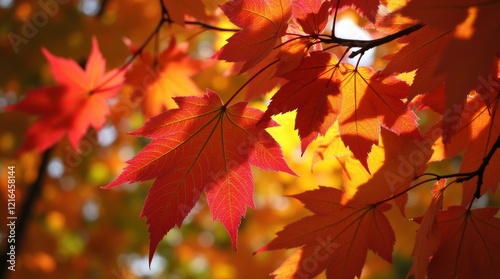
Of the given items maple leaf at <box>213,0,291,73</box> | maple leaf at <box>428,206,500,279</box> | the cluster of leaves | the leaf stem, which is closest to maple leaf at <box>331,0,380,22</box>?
the cluster of leaves

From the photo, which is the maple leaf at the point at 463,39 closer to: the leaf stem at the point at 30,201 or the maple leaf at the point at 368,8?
the maple leaf at the point at 368,8

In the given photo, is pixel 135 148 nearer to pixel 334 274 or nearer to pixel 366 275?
pixel 366 275

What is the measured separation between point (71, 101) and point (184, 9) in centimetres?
47

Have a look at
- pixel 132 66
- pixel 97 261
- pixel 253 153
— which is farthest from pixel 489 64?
pixel 97 261

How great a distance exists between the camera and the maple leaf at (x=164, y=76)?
129 centimetres

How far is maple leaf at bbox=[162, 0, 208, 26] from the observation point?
3.32 ft

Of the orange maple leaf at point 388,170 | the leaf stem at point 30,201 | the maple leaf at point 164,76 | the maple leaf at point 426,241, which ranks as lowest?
the maple leaf at point 426,241

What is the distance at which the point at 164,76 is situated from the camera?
133 centimetres

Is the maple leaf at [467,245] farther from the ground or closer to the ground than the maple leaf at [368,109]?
closer to the ground

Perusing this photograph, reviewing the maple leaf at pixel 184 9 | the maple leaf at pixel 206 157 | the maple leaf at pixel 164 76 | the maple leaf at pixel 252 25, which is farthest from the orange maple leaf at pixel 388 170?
the maple leaf at pixel 164 76
